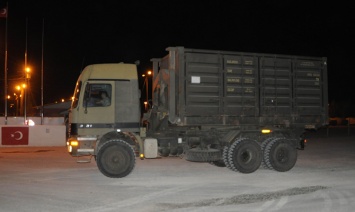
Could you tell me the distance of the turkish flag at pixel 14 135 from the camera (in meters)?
23.6

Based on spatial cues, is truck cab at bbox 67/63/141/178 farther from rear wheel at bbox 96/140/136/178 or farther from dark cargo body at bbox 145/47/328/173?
dark cargo body at bbox 145/47/328/173

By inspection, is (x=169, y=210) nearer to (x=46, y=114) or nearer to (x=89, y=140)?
(x=89, y=140)

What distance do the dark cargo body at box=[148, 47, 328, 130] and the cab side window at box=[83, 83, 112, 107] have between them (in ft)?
6.08

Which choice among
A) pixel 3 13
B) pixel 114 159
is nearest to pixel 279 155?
pixel 114 159

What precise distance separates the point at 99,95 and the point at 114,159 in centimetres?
197

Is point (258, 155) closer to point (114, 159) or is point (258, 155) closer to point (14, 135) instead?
point (114, 159)

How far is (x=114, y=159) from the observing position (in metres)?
12.2

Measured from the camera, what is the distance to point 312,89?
14.3 meters

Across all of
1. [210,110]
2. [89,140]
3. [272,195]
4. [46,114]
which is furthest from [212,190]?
[46,114]

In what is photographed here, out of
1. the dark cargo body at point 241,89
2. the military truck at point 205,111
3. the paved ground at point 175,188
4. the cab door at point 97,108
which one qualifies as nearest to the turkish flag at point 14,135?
the paved ground at point 175,188

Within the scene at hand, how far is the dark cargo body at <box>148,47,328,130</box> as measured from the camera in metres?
12.9

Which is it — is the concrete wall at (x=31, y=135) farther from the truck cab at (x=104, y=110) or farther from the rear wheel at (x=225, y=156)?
the rear wheel at (x=225, y=156)

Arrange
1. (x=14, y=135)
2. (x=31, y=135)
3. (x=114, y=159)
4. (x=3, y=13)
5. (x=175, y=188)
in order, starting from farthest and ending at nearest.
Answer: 1. (x=3, y=13)
2. (x=31, y=135)
3. (x=14, y=135)
4. (x=114, y=159)
5. (x=175, y=188)

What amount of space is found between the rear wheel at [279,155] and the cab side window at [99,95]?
5.27 meters
